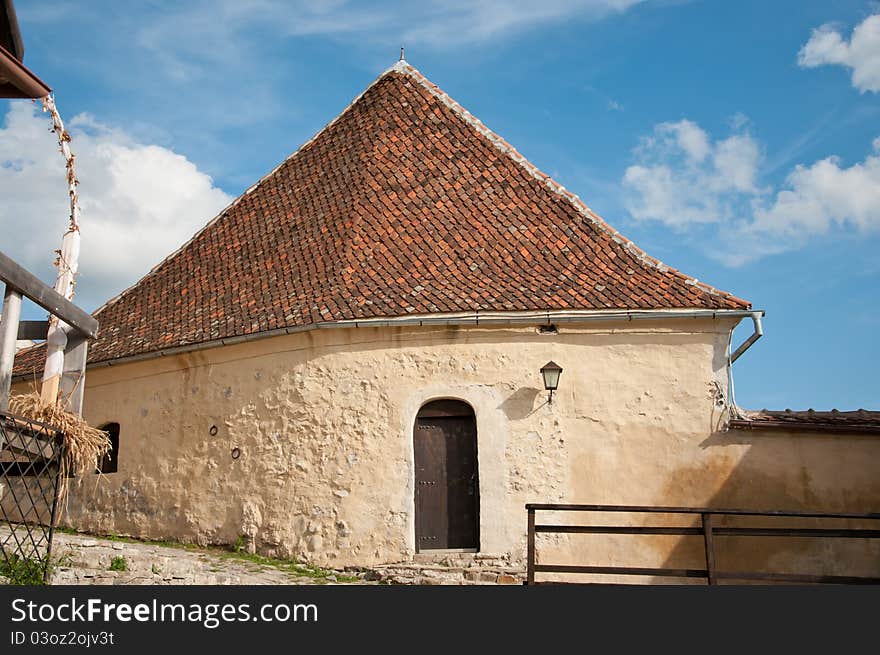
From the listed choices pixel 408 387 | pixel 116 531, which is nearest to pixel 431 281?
pixel 408 387

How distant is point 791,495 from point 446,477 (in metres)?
4.42

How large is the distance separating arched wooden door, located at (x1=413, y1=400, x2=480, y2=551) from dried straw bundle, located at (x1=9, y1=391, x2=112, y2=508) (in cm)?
468

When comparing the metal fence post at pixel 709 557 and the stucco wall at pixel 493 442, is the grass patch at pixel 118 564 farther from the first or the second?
the metal fence post at pixel 709 557

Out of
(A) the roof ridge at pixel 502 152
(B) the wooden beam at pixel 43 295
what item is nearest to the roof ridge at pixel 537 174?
(A) the roof ridge at pixel 502 152

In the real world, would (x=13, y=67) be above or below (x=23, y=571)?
above

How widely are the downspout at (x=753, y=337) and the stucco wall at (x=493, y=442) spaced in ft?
1.18

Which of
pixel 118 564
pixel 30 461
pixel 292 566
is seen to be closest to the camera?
pixel 30 461

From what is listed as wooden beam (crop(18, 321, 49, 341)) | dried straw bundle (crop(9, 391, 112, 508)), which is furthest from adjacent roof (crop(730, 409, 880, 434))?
wooden beam (crop(18, 321, 49, 341))

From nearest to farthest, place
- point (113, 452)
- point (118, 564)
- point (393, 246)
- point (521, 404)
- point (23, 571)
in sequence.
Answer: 1. point (23, 571)
2. point (118, 564)
3. point (521, 404)
4. point (393, 246)
5. point (113, 452)

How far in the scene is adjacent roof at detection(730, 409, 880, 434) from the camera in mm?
11820

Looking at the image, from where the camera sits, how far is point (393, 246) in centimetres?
1324

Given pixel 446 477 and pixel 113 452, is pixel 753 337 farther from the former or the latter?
pixel 113 452

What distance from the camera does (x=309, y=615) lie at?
6699 millimetres

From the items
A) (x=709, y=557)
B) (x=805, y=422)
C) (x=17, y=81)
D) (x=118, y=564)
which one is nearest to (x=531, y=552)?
(x=709, y=557)
